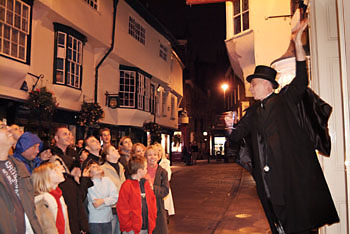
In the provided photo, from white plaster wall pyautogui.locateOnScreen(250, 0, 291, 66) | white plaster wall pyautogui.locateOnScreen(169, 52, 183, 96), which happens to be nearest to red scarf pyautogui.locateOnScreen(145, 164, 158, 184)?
white plaster wall pyautogui.locateOnScreen(250, 0, 291, 66)

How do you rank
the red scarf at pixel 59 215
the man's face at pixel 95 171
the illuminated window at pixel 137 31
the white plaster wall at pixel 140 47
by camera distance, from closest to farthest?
the red scarf at pixel 59 215
the man's face at pixel 95 171
the white plaster wall at pixel 140 47
the illuminated window at pixel 137 31

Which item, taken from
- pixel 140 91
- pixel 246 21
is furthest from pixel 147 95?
pixel 246 21

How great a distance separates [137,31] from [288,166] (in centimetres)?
1896

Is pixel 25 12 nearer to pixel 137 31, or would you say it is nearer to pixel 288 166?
pixel 137 31

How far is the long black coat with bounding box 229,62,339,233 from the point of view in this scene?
266 centimetres

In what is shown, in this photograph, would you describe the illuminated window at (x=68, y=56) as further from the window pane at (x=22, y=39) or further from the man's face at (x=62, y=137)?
the man's face at (x=62, y=137)

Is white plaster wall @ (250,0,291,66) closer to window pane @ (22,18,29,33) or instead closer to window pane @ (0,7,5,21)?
window pane @ (22,18,29,33)

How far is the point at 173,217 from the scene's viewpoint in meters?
9.19

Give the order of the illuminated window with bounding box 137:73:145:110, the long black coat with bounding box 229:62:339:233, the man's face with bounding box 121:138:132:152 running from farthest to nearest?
the illuminated window with bounding box 137:73:145:110 < the man's face with bounding box 121:138:132:152 < the long black coat with bounding box 229:62:339:233

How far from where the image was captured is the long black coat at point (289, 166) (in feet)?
8.71

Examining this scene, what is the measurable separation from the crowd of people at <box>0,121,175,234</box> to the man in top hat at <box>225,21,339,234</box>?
8.13 ft

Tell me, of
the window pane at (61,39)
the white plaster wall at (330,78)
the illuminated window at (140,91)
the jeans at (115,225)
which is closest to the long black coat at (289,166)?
the white plaster wall at (330,78)

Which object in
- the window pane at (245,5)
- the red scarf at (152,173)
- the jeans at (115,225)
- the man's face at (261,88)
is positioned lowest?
the jeans at (115,225)

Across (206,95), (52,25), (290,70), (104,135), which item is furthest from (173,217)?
(206,95)
